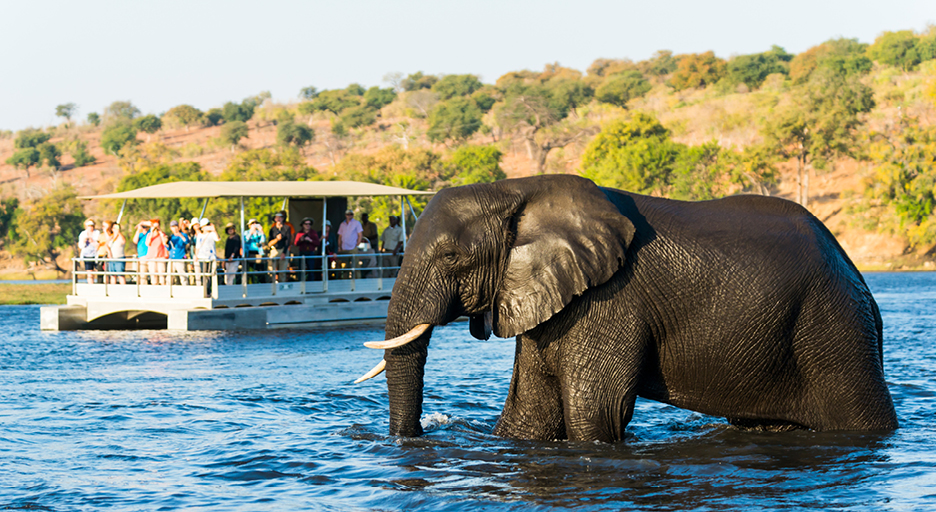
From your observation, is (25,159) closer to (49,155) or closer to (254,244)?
(49,155)

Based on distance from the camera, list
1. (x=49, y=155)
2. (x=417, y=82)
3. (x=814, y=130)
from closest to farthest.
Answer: (x=814, y=130), (x=49, y=155), (x=417, y=82)

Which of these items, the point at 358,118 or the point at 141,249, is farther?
the point at 358,118

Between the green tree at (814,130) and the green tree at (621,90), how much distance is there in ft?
120

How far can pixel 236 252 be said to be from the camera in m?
21.2

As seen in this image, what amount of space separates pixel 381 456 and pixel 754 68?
103 meters

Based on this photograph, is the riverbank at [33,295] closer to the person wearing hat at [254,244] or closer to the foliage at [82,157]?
the person wearing hat at [254,244]

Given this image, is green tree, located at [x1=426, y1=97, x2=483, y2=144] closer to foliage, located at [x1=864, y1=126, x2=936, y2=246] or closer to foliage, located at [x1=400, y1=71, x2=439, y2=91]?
foliage, located at [x1=400, y1=71, x2=439, y2=91]

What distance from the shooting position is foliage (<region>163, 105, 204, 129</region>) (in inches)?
4520

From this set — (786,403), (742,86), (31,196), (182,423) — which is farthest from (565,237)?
(742,86)

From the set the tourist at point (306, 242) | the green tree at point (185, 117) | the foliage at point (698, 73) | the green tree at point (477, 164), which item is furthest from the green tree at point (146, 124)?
the tourist at point (306, 242)

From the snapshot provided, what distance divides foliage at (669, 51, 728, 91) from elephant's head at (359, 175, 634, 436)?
336ft

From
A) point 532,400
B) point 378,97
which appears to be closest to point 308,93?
point 378,97

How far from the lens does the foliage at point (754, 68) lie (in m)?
103

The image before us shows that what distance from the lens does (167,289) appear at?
68.7 feet
